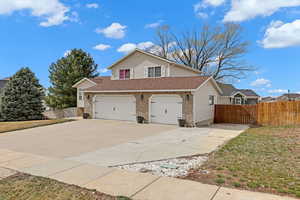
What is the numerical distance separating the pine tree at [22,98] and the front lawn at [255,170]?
1876 centimetres

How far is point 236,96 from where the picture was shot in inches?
1191

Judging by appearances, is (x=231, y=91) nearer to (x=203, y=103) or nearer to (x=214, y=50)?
(x=214, y=50)

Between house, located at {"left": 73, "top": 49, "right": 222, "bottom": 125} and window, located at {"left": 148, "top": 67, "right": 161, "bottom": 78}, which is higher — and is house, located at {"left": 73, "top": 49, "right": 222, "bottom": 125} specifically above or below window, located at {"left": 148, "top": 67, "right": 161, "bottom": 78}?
below

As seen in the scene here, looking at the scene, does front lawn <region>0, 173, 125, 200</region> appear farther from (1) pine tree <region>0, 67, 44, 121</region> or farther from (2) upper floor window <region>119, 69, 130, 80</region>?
(1) pine tree <region>0, 67, 44, 121</region>

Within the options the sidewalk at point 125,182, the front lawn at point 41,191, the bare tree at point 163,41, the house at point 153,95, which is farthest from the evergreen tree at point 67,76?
the front lawn at point 41,191

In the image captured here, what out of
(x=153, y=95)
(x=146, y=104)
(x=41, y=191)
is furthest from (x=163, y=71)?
(x=41, y=191)

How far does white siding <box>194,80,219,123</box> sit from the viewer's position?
13344 mm

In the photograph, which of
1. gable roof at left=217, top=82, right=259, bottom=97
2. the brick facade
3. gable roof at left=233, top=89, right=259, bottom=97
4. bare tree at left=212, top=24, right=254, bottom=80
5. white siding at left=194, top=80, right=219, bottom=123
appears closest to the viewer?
the brick facade

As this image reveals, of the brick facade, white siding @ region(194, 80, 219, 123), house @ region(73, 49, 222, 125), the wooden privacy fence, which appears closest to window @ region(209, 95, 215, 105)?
house @ region(73, 49, 222, 125)

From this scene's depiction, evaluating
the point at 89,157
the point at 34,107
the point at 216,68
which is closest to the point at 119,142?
the point at 89,157

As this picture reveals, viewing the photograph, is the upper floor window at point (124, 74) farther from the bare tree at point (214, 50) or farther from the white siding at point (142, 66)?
the bare tree at point (214, 50)

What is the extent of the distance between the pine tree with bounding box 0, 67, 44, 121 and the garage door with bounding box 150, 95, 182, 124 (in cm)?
1249

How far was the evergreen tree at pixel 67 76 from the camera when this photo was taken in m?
28.1

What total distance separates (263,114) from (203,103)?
4.97 meters
